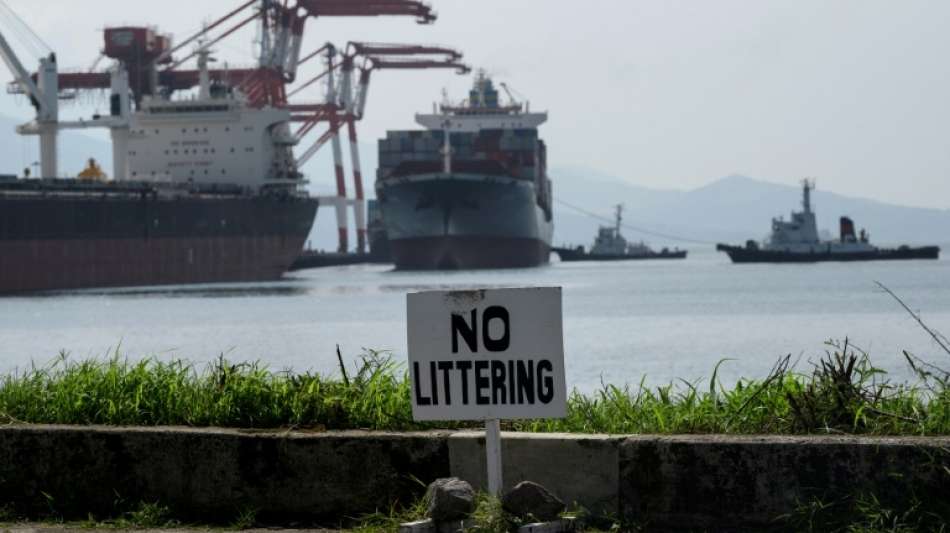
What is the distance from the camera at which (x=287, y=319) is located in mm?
48719

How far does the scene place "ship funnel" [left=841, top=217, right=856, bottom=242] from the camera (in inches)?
4161

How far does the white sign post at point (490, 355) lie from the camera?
6.25 meters

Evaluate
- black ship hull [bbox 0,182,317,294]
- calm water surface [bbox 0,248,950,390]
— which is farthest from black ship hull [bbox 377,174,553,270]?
calm water surface [bbox 0,248,950,390]

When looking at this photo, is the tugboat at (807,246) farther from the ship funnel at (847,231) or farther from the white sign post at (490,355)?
the white sign post at (490,355)

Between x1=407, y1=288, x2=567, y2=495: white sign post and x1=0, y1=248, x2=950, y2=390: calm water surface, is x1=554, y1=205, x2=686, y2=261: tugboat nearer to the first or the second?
x1=0, y1=248, x2=950, y2=390: calm water surface

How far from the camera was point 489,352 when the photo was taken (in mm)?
6309

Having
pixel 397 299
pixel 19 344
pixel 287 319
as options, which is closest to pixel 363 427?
pixel 19 344

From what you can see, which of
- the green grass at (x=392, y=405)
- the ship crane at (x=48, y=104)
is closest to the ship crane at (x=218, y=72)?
the ship crane at (x=48, y=104)

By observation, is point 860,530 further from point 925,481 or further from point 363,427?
point 363,427

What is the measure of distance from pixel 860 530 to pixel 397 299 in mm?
58247

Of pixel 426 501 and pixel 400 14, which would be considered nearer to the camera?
pixel 426 501

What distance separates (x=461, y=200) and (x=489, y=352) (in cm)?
8993

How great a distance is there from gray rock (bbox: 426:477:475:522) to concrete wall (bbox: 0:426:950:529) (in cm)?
49

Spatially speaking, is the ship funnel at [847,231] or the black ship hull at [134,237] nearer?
the black ship hull at [134,237]
